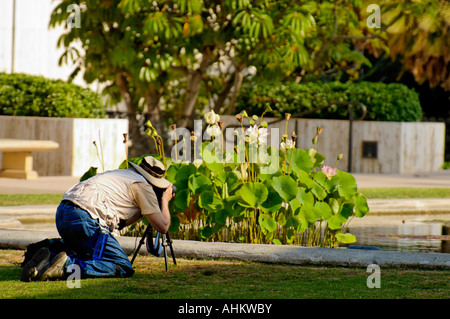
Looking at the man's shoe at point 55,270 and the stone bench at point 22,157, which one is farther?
the stone bench at point 22,157

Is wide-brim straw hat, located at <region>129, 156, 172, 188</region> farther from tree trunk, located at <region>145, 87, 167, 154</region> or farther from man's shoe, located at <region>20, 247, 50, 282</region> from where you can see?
tree trunk, located at <region>145, 87, 167, 154</region>

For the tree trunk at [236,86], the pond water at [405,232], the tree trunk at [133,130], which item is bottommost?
the pond water at [405,232]

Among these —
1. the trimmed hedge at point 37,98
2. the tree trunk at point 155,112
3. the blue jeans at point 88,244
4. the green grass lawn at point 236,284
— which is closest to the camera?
the green grass lawn at point 236,284

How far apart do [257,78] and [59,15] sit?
4299 mm

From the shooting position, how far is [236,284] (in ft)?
19.6

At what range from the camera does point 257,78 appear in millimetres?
17953

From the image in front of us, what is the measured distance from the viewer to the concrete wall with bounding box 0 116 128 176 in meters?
16.3

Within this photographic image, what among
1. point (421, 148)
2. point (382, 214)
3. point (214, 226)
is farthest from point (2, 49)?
point (214, 226)

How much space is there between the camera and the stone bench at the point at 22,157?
1473cm

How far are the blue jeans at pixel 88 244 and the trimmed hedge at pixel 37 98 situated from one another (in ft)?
34.9

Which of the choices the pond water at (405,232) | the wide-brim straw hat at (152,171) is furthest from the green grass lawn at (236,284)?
the pond water at (405,232)

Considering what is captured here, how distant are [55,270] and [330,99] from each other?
13.7 metres

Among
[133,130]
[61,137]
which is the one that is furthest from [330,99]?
[61,137]

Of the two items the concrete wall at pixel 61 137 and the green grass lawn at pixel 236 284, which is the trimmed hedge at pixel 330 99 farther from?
the green grass lawn at pixel 236 284
